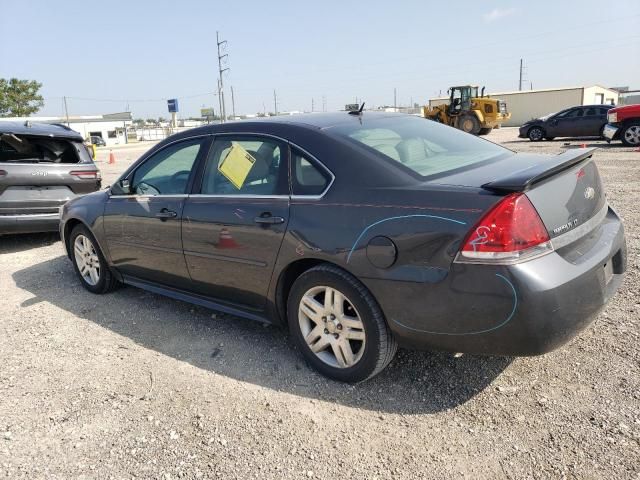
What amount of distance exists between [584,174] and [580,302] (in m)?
0.85

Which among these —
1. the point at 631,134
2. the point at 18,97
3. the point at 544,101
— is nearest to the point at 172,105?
the point at 18,97

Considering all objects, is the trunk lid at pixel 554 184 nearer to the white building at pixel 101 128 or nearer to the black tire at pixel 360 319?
the black tire at pixel 360 319

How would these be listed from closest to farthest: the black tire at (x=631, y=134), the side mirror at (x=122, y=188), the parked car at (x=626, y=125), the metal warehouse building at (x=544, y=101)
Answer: the side mirror at (x=122, y=188), the parked car at (x=626, y=125), the black tire at (x=631, y=134), the metal warehouse building at (x=544, y=101)

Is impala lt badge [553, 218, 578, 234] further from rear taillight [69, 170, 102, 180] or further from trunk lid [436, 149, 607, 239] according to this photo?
rear taillight [69, 170, 102, 180]

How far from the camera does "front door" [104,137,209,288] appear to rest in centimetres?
381

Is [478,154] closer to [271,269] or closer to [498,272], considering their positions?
[498,272]

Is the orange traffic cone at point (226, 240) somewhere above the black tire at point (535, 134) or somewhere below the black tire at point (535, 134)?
above

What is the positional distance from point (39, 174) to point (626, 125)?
1583cm

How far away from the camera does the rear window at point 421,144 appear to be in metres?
2.95

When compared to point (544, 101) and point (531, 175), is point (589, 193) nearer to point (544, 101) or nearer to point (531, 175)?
A: point (531, 175)

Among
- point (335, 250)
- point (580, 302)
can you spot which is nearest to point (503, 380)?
point (580, 302)

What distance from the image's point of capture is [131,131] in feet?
270

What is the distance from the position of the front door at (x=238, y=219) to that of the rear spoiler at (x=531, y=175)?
1.24m

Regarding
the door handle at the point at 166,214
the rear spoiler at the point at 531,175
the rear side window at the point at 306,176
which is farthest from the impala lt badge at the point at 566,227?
the door handle at the point at 166,214
